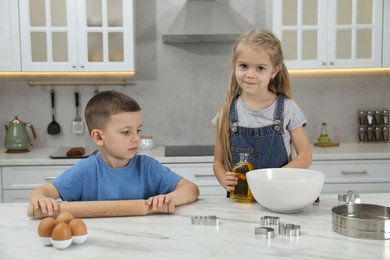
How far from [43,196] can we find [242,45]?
2.93 ft

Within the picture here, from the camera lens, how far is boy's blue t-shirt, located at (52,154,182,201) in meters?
1.78

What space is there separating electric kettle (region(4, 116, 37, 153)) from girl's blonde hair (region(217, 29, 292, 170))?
1859mm

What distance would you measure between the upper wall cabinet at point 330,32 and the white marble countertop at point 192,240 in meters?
2.06

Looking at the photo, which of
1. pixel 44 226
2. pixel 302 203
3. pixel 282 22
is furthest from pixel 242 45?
pixel 282 22

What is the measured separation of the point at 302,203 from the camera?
153 cm

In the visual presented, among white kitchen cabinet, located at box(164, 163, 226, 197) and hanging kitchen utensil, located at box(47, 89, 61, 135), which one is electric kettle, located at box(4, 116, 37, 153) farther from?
white kitchen cabinet, located at box(164, 163, 226, 197)

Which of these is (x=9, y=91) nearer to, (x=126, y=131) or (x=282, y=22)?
(x=282, y=22)

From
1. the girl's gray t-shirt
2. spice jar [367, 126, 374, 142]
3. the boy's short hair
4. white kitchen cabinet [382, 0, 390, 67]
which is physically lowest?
spice jar [367, 126, 374, 142]

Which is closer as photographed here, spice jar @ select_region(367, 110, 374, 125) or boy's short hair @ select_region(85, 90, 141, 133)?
boy's short hair @ select_region(85, 90, 141, 133)

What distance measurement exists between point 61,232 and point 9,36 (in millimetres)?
2475

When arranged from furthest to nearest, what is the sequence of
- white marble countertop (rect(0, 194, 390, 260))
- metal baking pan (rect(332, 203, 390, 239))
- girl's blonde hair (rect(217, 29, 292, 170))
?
girl's blonde hair (rect(217, 29, 292, 170)) < metal baking pan (rect(332, 203, 390, 239)) < white marble countertop (rect(0, 194, 390, 260))

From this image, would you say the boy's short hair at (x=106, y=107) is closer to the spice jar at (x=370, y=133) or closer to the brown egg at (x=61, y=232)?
the brown egg at (x=61, y=232)

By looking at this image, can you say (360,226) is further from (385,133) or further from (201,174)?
(385,133)

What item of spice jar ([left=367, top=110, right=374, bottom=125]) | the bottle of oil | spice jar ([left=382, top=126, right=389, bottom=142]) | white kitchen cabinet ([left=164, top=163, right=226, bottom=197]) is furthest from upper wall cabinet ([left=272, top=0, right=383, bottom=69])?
the bottle of oil
